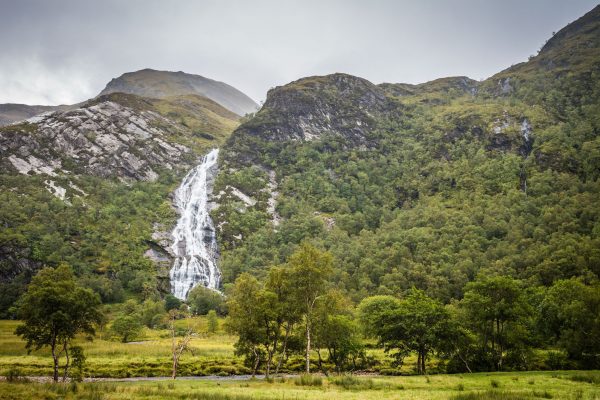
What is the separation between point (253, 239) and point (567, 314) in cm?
13630

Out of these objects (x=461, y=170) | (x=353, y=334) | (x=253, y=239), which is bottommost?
(x=353, y=334)

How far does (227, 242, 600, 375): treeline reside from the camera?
48.7 meters

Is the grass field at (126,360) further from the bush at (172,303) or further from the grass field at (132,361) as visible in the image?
the bush at (172,303)

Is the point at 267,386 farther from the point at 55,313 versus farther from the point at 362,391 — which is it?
the point at 55,313

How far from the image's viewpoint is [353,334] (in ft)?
204

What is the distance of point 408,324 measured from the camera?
188ft

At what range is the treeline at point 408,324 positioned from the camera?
48.7m

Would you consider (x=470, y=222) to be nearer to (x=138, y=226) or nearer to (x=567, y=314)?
(x=567, y=314)

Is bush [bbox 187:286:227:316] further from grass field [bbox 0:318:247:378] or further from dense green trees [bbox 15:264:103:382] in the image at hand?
dense green trees [bbox 15:264:103:382]

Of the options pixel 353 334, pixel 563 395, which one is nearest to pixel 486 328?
pixel 353 334

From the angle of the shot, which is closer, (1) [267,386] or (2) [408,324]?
(1) [267,386]

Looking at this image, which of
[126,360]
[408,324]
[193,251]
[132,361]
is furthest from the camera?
[193,251]

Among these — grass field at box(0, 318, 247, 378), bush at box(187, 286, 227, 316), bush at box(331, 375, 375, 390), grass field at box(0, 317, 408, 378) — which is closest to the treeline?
grass field at box(0, 317, 408, 378)

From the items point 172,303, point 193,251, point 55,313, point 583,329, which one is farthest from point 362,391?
point 193,251
